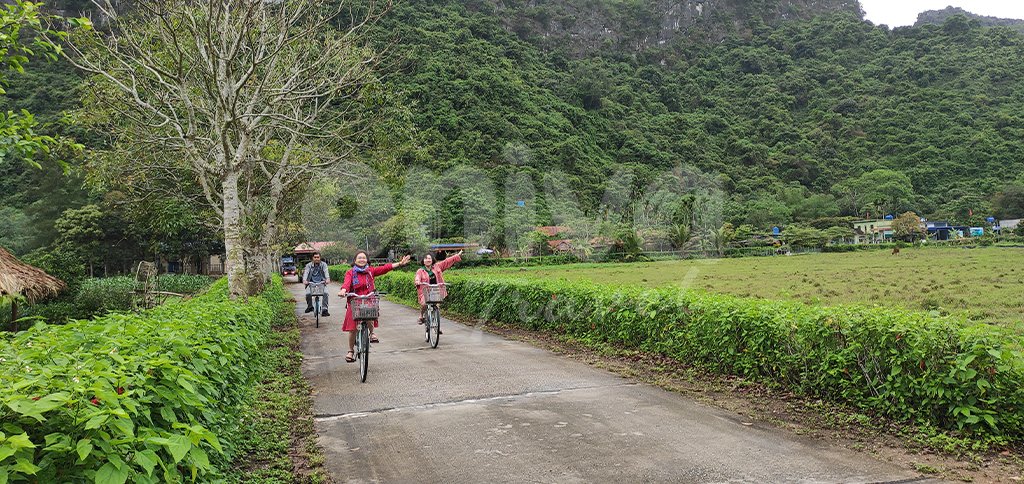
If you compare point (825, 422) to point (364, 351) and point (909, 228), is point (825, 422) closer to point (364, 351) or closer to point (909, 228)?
point (364, 351)

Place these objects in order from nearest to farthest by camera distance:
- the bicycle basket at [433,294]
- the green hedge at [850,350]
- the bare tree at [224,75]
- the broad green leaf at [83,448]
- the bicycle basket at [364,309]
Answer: the broad green leaf at [83,448] < the green hedge at [850,350] < the bicycle basket at [364,309] < the bicycle basket at [433,294] < the bare tree at [224,75]

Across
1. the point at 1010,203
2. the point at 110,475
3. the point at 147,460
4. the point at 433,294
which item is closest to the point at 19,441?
the point at 110,475

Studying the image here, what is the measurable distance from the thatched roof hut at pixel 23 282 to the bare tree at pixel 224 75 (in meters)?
3.62

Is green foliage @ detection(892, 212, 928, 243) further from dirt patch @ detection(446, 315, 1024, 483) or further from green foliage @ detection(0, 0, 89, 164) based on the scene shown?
green foliage @ detection(0, 0, 89, 164)

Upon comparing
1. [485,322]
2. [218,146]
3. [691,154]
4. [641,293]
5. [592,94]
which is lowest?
[485,322]

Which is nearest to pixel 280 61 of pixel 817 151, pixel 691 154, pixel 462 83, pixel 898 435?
pixel 898 435

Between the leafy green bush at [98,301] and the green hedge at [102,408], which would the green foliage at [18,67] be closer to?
the green hedge at [102,408]

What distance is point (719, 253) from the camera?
68.4m

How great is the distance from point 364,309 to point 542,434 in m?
3.84

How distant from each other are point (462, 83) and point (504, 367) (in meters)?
76.1

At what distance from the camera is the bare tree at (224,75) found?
11.9m

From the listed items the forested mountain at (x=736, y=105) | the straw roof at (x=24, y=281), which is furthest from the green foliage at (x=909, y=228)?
the straw roof at (x=24, y=281)

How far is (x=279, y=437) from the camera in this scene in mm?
5426

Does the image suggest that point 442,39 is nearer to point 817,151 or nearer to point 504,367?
point 817,151
